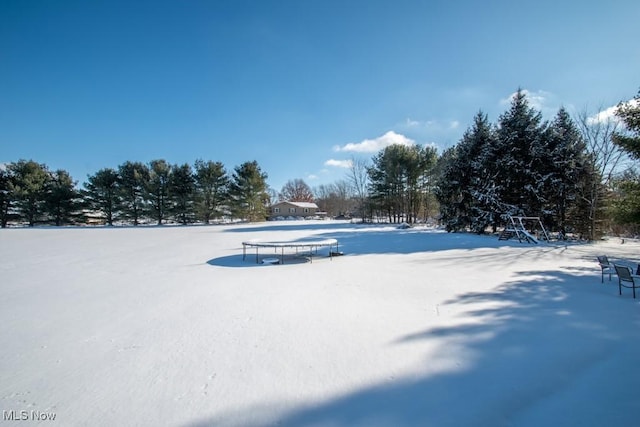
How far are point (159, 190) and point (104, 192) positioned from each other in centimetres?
620

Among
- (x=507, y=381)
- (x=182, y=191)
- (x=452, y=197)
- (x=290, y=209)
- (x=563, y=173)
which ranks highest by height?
(x=182, y=191)

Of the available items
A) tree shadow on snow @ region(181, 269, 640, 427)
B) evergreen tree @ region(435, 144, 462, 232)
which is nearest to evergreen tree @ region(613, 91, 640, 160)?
tree shadow on snow @ region(181, 269, 640, 427)

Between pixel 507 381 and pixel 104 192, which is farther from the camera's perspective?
pixel 104 192

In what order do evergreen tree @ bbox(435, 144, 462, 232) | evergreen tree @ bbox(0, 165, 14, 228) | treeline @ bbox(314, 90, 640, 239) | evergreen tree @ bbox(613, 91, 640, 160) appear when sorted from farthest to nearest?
evergreen tree @ bbox(0, 165, 14, 228)
evergreen tree @ bbox(435, 144, 462, 232)
treeline @ bbox(314, 90, 640, 239)
evergreen tree @ bbox(613, 91, 640, 160)

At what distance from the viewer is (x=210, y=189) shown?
33.2 metres

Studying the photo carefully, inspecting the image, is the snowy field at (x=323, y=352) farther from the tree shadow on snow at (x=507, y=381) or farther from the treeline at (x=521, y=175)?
the treeline at (x=521, y=175)

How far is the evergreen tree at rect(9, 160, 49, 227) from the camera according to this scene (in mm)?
29125

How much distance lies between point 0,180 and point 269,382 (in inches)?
1735

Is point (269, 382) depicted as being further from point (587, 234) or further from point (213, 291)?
point (587, 234)

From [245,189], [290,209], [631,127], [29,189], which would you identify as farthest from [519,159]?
[29,189]

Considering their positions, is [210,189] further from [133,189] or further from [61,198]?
[61,198]

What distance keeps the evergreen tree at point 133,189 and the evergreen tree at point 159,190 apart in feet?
2.82

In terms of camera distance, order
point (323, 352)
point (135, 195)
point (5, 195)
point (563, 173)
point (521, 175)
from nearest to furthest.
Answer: point (323, 352), point (563, 173), point (521, 175), point (5, 195), point (135, 195)

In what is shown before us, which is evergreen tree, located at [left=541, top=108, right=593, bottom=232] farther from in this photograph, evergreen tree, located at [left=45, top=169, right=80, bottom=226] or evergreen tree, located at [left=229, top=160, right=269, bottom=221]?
evergreen tree, located at [left=45, top=169, right=80, bottom=226]
